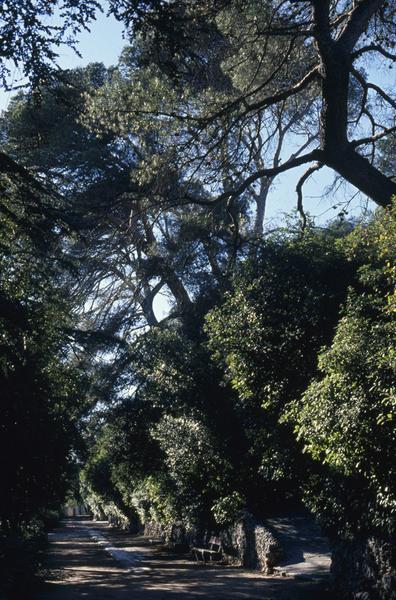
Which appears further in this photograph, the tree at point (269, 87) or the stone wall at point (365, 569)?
the tree at point (269, 87)

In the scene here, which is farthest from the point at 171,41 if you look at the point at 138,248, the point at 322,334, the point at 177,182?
the point at 138,248

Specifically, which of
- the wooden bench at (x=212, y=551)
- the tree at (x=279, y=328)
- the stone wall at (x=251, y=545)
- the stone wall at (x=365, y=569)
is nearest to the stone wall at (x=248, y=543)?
the stone wall at (x=251, y=545)

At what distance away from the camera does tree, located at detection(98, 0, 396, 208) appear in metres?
13.5

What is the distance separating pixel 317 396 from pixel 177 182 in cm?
763

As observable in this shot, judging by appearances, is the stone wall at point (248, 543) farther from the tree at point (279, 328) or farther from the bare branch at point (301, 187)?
the bare branch at point (301, 187)

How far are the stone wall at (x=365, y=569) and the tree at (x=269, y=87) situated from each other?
21.3 feet

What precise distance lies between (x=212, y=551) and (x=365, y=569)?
35.0ft

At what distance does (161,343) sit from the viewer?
20.6m

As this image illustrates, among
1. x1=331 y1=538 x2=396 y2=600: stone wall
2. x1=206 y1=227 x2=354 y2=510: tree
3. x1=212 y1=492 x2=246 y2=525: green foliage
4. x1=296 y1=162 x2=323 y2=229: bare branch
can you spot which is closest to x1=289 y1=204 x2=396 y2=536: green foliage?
x1=331 y1=538 x2=396 y2=600: stone wall

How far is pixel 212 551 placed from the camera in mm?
20500

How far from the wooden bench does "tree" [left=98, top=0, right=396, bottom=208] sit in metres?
10.2

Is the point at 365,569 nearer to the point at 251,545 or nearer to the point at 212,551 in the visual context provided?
the point at 251,545

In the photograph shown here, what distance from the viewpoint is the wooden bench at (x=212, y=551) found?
802 inches

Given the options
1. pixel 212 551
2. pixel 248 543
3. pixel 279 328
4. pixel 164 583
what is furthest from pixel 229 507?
pixel 279 328
